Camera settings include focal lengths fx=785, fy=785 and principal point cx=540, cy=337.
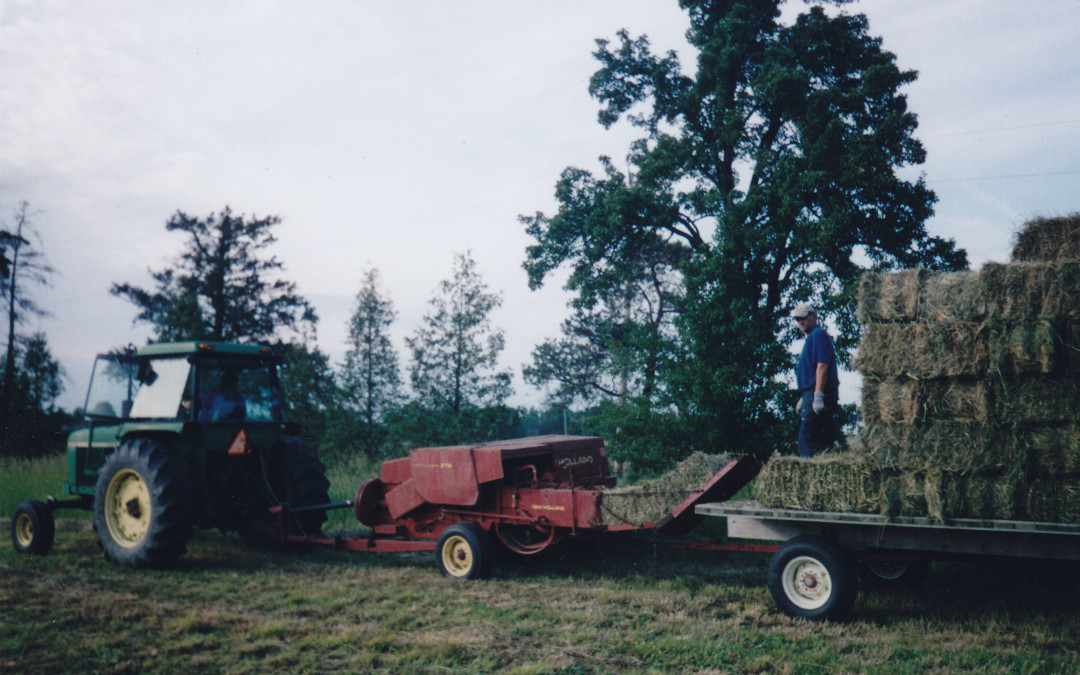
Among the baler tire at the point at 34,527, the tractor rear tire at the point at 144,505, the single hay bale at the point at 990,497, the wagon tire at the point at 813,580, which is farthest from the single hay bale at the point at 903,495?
the baler tire at the point at 34,527

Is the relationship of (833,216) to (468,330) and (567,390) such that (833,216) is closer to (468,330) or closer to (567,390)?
(468,330)

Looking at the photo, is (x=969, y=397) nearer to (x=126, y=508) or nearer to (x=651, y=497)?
(x=651, y=497)

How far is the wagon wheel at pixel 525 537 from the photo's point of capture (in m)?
7.45

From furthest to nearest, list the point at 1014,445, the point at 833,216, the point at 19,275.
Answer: the point at 19,275 → the point at 833,216 → the point at 1014,445

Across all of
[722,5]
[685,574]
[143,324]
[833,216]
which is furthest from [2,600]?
[143,324]

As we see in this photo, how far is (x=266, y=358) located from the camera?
9227 millimetres

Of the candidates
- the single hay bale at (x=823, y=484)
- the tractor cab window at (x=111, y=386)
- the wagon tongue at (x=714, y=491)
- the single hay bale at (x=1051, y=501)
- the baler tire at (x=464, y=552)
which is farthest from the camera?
the tractor cab window at (x=111, y=386)

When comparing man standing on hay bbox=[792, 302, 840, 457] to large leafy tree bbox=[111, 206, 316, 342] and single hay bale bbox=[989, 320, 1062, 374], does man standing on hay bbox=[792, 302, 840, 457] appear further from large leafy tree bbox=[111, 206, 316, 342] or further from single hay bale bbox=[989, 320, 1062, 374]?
large leafy tree bbox=[111, 206, 316, 342]

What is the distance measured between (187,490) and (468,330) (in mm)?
10618

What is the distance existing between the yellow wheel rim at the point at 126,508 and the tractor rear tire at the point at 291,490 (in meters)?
1.05

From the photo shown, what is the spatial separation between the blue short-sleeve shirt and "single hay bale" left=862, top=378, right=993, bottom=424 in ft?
3.38

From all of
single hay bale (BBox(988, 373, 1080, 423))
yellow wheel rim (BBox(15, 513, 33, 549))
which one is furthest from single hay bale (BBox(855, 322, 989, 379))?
yellow wheel rim (BBox(15, 513, 33, 549))

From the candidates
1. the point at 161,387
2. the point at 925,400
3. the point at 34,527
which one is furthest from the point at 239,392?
the point at 925,400

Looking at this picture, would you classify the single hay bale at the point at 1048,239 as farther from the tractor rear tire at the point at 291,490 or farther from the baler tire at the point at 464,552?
the tractor rear tire at the point at 291,490
